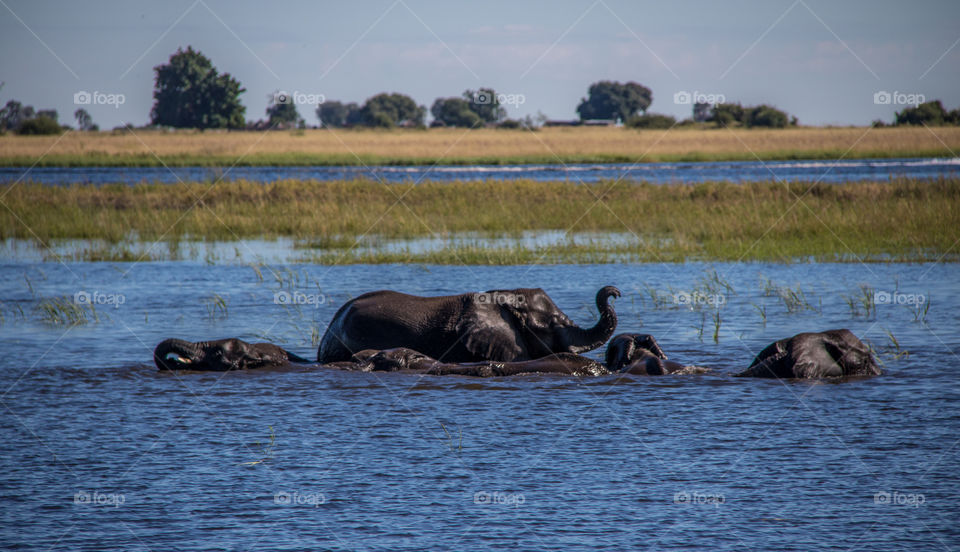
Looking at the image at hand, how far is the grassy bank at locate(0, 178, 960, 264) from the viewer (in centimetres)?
2152

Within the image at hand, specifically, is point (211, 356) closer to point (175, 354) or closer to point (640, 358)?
point (175, 354)

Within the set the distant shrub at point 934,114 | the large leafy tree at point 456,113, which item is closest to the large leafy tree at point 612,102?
the large leafy tree at point 456,113

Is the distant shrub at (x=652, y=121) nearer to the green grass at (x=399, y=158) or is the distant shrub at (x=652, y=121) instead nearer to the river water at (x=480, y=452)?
the green grass at (x=399, y=158)

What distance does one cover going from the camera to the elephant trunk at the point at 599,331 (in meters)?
11.3

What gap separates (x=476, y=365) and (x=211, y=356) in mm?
3016

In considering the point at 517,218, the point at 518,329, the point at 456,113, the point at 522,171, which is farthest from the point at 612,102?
the point at 518,329

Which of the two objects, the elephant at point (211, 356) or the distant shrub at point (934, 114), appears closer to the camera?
the elephant at point (211, 356)

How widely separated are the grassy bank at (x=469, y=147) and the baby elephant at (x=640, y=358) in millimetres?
53369

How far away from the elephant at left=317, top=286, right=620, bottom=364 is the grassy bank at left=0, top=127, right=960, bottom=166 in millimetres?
52443

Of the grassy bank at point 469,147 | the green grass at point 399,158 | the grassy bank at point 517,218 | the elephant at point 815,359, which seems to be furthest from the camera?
the grassy bank at point 469,147

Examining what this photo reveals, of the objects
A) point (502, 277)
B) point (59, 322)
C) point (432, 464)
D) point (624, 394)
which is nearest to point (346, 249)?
point (502, 277)

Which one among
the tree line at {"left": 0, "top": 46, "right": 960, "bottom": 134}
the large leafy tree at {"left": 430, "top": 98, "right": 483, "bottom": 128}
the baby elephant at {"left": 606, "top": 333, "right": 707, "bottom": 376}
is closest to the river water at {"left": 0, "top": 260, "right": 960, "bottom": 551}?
the baby elephant at {"left": 606, "top": 333, "right": 707, "bottom": 376}

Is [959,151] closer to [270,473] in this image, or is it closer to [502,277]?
[502,277]

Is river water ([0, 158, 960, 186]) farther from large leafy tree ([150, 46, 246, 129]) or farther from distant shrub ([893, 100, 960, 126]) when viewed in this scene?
large leafy tree ([150, 46, 246, 129])
